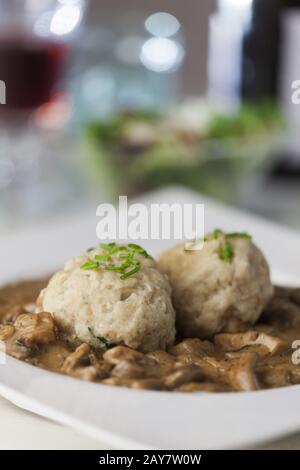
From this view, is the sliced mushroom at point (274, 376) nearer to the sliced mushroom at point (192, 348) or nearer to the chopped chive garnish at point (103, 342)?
the sliced mushroom at point (192, 348)

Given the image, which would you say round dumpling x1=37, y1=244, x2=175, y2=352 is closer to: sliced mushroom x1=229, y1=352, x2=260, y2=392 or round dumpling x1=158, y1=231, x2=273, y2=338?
round dumpling x1=158, y1=231, x2=273, y2=338

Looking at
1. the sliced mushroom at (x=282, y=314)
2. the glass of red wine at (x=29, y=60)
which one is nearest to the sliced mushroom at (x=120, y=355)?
the sliced mushroom at (x=282, y=314)

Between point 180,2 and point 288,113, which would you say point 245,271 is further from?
point 180,2

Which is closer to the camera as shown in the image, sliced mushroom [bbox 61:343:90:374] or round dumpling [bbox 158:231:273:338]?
sliced mushroom [bbox 61:343:90:374]

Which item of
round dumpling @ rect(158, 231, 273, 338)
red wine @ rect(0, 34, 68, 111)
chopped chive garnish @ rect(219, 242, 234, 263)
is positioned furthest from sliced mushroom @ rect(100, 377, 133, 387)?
red wine @ rect(0, 34, 68, 111)

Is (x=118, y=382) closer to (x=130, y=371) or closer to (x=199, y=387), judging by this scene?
(x=130, y=371)

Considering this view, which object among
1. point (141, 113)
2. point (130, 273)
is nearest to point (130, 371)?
point (130, 273)
